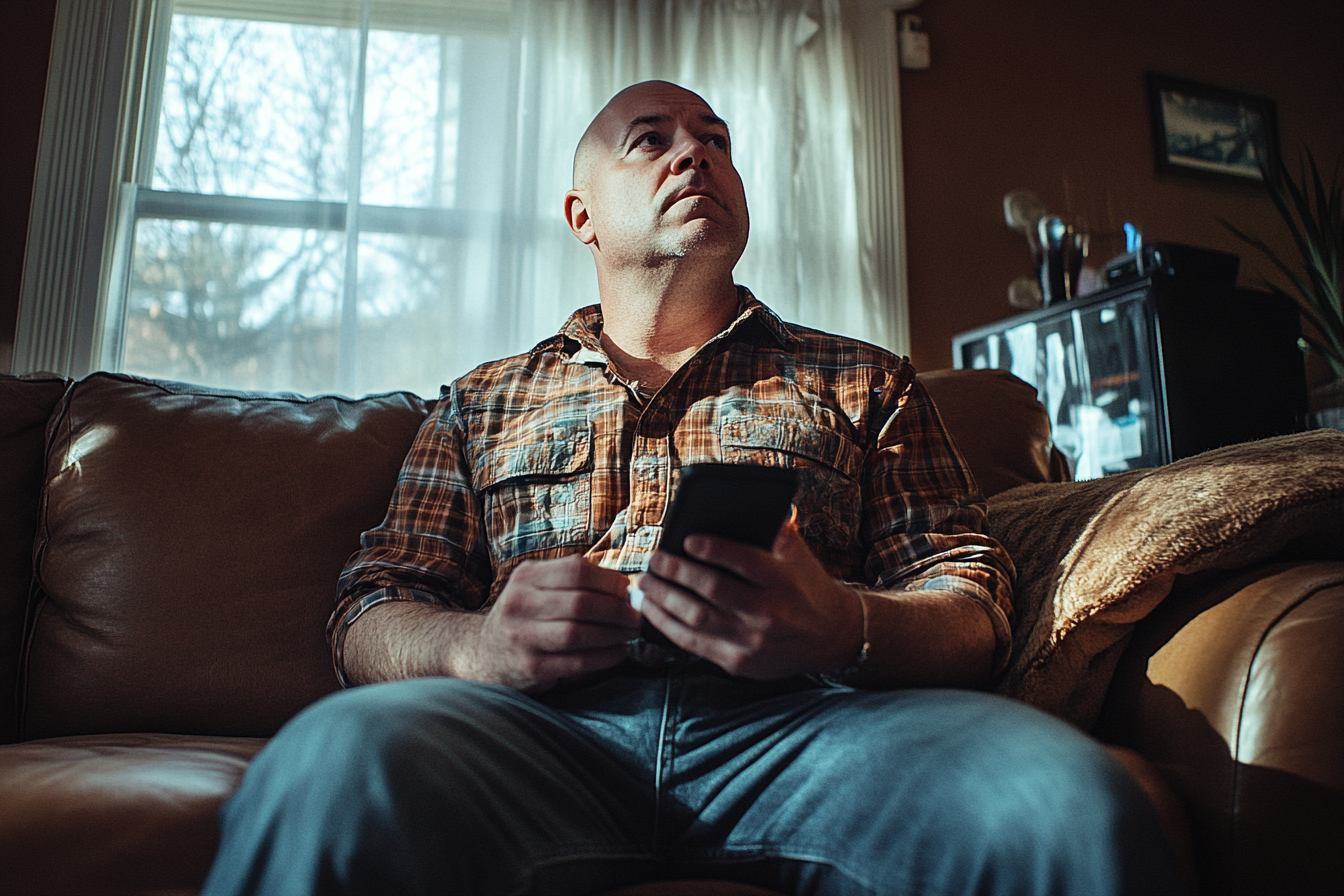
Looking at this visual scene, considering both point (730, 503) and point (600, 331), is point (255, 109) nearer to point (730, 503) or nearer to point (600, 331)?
point (600, 331)

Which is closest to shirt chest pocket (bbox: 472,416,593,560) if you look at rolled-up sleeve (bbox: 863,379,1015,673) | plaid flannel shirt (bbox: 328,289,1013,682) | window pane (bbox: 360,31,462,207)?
plaid flannel shirt (bbox: 328,289,1013,682)

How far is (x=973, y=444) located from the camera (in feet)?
4.98

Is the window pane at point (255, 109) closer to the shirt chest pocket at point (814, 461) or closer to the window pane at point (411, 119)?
the window pane at point (411, 119)

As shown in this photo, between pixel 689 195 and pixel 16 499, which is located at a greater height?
pixel 689 195

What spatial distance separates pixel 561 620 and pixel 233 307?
2134 millimetres

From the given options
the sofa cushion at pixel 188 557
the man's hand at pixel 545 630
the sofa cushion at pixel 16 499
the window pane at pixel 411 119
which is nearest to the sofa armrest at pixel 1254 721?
the man's hand at pixel 545 630

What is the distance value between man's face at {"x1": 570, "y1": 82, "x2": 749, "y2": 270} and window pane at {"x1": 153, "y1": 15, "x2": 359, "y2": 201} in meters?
1.44

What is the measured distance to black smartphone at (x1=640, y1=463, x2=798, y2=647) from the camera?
2.10 ft

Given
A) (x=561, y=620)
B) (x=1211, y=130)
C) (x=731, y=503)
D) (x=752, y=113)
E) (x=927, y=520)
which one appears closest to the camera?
(x=731, y=503)

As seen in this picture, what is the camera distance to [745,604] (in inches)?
29.1

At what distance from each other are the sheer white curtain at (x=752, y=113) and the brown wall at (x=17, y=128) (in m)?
1.29

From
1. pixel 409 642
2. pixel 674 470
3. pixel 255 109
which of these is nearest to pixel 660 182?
pixel 674 470

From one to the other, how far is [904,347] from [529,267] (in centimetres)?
119

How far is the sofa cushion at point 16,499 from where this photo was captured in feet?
4.05
